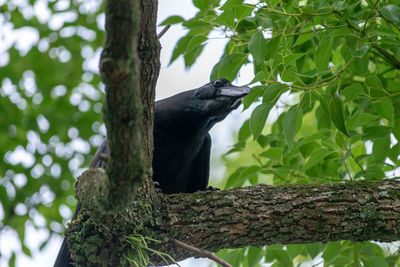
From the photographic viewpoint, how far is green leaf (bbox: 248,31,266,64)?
2049 mm

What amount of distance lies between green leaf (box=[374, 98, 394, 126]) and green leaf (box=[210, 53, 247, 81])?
0.60 meters

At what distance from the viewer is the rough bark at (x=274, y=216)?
2.10 m

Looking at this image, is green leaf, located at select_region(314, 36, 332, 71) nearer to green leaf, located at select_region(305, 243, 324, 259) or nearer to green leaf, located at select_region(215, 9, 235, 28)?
green leaf, located at select_region(215, 9, 235, 28)

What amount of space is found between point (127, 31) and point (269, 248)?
1537mm

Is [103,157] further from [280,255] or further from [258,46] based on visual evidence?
[280,255]

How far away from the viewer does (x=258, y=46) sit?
2.07 metres

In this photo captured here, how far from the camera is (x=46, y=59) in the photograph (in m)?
4.41

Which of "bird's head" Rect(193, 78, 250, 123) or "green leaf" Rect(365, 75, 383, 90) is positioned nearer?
"green leaf" Rect(365, 75, 383, 90)

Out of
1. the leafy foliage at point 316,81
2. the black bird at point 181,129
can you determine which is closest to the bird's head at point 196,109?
the black bird at point 181,129

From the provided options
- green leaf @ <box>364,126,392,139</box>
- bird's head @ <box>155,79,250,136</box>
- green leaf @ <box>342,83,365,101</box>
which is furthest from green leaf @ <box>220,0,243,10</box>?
green leaf @ <box>364,126,392,139</box>

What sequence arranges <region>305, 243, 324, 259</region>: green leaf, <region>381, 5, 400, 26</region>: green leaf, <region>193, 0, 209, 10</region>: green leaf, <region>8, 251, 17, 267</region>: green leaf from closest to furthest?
<region>381, 5, 400, 26</region>: green leaf < <region>193, 0, 209, 10</region>: green leaf < <region>305, 243, 324, 259</region>: green leaf < <region>8, 251, 17, 267</region>: green leaf

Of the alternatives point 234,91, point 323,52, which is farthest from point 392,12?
point 234,91

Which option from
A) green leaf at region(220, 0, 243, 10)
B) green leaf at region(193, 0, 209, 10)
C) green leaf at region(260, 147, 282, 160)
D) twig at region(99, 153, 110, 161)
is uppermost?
green leaf at region(193, 0, 209, 10)

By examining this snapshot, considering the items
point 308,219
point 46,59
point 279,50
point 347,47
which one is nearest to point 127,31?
point 279,50
